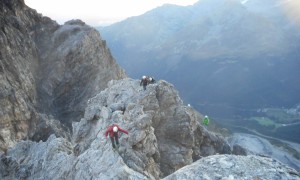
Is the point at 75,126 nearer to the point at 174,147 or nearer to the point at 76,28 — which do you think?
the point at 174,147

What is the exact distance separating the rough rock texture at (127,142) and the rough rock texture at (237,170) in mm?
8712

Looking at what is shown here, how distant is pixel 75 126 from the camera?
180 ft

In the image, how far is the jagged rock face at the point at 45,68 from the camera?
82500 mm

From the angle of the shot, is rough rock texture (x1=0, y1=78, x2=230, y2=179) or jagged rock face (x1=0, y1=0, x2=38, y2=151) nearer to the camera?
rough rock texture (x1=0, y1=78, x2=230, y2=179)

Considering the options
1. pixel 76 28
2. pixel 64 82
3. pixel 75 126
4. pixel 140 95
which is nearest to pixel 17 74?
pixel 64 82

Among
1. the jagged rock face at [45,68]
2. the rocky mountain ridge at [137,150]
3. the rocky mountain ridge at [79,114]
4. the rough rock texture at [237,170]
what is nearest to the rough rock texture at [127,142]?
the rocky mountain ridge at [137,150]

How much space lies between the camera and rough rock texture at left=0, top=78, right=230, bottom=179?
123 ft

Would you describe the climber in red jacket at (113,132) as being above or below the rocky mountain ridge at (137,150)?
above

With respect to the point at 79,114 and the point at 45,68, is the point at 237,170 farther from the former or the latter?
the point at 45,68

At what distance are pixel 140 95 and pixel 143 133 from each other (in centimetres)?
1341

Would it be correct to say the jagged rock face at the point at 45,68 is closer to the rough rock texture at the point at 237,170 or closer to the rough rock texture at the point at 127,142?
the rough rock texture at the point at 127,142

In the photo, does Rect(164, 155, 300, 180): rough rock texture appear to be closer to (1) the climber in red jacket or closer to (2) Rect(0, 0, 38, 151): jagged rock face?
(1) the climber in red jacket

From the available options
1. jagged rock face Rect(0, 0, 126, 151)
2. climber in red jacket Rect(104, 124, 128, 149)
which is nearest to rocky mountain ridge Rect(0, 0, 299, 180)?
jagged rock face Rect(0, 0, 126, 151)

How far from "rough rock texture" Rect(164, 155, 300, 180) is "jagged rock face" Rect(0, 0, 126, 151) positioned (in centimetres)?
5769
